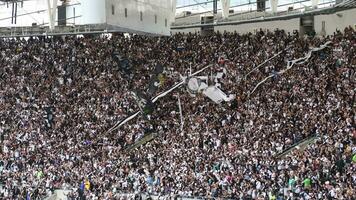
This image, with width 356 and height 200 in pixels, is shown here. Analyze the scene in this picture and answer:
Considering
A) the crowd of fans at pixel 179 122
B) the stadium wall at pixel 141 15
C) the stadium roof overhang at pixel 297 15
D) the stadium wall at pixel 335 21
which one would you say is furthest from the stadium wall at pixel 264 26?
the stadium wall at pixel 141 15

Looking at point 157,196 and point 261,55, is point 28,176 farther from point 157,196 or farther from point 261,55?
point 261,55

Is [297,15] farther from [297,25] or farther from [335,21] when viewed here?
[297,25]

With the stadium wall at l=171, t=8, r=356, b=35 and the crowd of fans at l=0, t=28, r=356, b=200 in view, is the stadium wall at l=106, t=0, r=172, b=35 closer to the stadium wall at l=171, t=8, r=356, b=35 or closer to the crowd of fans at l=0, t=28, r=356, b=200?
the crowd of fans at l=0, t=28, r=356, b=200

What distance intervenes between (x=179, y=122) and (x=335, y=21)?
33.0ft

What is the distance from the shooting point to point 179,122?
3538 cm

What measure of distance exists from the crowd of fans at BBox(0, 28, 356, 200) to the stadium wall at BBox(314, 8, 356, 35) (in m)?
1.44

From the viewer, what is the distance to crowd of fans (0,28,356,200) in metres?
29.2

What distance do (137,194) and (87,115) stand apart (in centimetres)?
806

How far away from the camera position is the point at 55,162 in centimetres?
3566

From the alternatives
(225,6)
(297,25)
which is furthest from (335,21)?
(225,6)

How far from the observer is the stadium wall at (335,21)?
38.1 m

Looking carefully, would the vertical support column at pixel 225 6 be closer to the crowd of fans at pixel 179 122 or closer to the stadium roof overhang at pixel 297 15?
the stadium roof overhang at pixel 297 15

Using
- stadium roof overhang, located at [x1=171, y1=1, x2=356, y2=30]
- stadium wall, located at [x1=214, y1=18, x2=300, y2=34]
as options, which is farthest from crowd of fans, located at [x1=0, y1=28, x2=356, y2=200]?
stadium wall, located at [x1=214, y1=18, x2=300, y2=34]

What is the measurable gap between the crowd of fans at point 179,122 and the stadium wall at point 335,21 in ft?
4.72
